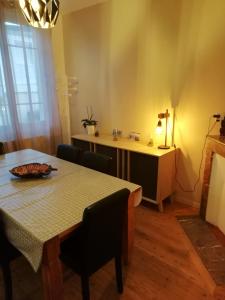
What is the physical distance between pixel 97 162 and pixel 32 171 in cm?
61

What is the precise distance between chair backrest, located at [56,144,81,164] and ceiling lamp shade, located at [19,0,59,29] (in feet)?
4.08

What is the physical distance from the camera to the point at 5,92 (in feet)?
9.39

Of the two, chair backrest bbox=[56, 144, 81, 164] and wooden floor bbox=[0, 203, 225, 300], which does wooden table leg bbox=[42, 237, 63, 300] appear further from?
chair backrest bbox=[56, 144, 81, 164]

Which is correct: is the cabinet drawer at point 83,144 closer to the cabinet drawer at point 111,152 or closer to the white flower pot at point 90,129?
the cabinet drawer at point 111,152

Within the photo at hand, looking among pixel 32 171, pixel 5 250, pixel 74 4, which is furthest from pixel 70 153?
pixel 74 4

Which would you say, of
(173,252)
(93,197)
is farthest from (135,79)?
(173,252)

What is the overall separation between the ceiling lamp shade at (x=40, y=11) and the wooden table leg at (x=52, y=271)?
1367mm

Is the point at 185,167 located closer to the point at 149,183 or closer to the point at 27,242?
the point at 149,183

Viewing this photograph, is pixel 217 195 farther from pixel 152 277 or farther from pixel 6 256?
pixel 6 256

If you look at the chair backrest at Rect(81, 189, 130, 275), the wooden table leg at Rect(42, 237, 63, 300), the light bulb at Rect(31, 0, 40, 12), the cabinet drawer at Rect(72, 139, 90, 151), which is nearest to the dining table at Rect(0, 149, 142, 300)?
the wooden table leg at Rect(42, 237, 63, 300)

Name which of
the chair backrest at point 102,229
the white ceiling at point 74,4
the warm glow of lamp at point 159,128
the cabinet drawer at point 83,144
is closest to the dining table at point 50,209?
the chair backrest at point 102,229

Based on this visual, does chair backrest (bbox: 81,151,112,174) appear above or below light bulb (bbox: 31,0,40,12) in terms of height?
below

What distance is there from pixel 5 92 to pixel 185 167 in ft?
8.53

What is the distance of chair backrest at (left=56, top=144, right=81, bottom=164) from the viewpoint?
7.64 ft
